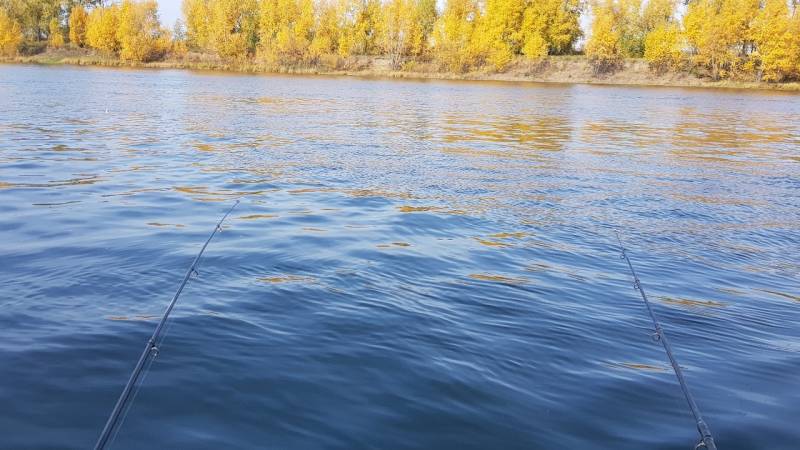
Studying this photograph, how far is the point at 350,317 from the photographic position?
5.62 m

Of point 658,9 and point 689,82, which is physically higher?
point 658,9

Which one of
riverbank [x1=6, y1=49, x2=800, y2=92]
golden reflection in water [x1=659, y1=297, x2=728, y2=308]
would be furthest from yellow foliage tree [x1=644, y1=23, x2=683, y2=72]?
golden reflection in water [x1=659, y1=297, x2=728, y2=308]

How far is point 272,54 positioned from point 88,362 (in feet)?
299

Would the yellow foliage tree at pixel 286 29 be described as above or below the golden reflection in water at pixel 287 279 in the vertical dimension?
above

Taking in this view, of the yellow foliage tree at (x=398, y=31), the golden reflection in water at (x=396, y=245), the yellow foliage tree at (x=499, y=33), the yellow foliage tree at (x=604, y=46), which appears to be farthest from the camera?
the yellow foliage tree at (x=398, y=31)

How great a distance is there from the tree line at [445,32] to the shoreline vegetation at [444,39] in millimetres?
185

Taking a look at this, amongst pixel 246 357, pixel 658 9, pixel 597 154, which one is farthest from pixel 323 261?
pixel 658 9

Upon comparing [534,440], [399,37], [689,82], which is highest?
[399,37]

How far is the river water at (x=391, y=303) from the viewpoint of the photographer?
400 centimetres

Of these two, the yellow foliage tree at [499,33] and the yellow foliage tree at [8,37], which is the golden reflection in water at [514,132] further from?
the yellow foliage tree at [8,37]

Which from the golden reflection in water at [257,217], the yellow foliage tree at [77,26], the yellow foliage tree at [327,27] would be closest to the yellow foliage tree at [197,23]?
the yellow foliage tree at [77,26]

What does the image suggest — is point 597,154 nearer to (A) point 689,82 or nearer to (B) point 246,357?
(B) point 246,357

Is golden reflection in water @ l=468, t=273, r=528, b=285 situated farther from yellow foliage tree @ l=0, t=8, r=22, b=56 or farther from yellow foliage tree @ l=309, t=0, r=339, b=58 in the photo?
yellow foliage tree @ l=0, t=8, r=22, b=56

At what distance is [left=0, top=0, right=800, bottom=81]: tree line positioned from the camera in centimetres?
7538
